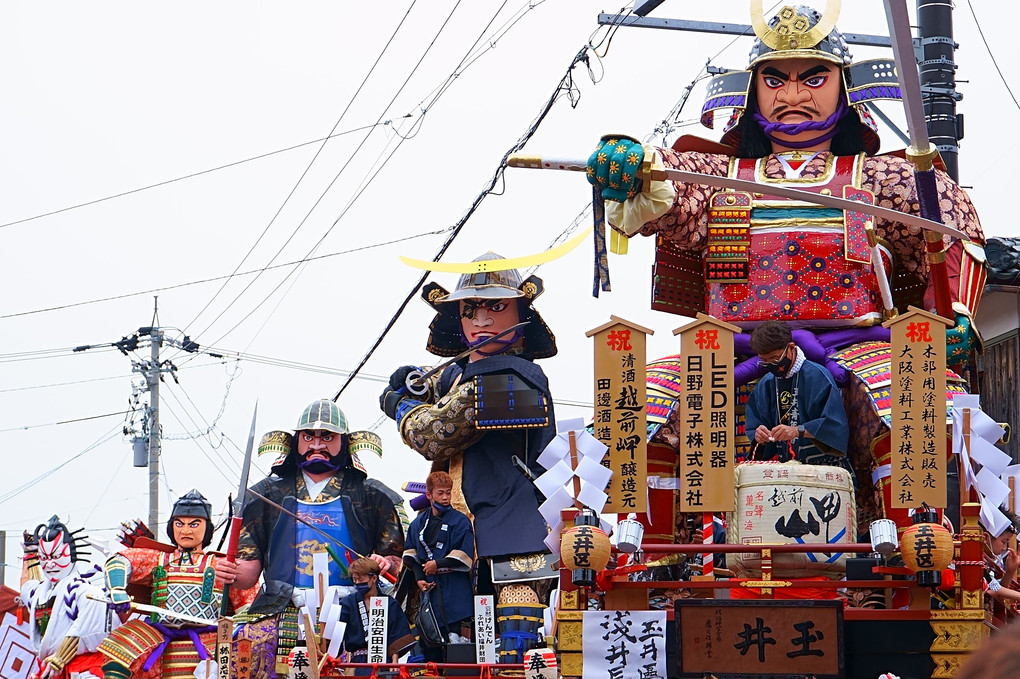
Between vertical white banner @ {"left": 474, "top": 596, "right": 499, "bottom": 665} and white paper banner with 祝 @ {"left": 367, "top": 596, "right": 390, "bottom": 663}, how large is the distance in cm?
56

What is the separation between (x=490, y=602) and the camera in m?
8.12

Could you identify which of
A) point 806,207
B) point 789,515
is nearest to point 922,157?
point 789,515

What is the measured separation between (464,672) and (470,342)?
7.95 feet

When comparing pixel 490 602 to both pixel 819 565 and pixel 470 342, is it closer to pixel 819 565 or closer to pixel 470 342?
pixel 470 342

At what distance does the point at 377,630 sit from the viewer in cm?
801

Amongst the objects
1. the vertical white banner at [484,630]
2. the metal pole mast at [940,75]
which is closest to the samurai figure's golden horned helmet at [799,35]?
the metal pole mast at [940,75]

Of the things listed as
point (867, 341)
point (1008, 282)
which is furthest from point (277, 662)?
point (1008, 282)

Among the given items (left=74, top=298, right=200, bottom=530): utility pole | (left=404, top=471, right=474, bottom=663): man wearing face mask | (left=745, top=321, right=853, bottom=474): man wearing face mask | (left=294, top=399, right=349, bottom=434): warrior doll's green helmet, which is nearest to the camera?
(left=745, top=321, right=853, bottom=474): man wearing face mask

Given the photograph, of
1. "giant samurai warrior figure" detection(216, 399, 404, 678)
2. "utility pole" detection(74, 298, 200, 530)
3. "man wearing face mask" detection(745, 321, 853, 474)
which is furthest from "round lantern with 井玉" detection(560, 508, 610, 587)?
"utility pole" detection(74, 298, 200, 530)

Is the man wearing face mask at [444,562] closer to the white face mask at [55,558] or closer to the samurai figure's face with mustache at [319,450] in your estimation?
the samurai figure's face with mustache at [319,450]

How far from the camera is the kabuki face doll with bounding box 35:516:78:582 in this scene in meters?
9.69

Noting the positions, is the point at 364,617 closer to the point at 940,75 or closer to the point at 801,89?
the point at 801,89

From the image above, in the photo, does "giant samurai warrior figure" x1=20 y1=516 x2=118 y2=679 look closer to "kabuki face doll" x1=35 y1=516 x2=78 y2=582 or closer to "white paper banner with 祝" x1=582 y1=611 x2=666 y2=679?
"kabuki face doll" x1=35 y1=516 x2=78 y2=582

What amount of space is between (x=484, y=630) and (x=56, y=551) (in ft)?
11.8
